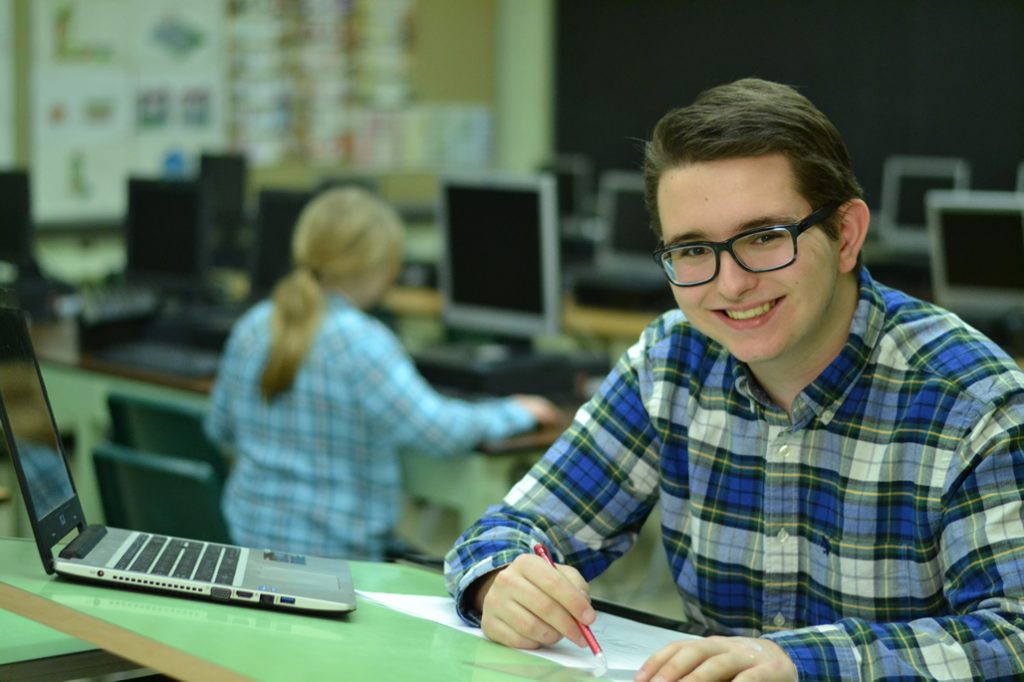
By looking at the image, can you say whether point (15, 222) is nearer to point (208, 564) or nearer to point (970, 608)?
point (208, 564)

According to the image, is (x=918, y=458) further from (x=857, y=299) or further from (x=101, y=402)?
(x=101, y=402)

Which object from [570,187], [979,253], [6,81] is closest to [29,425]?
[979,253]

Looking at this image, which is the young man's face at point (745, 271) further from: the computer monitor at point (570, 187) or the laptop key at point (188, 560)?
the computer monitor at point (570, 187)

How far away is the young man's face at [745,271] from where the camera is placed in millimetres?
1399

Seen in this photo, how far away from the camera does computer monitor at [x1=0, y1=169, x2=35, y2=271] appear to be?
5.05m

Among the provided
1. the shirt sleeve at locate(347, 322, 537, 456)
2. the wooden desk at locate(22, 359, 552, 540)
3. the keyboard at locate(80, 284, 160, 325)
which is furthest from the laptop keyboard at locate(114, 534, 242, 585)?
the keyboard at locate(80, 284, 160, 325)

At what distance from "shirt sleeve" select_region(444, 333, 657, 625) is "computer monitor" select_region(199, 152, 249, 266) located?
4.15 meters

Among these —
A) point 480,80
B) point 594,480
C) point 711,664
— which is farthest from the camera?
point 480,80

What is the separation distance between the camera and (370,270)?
122 inches

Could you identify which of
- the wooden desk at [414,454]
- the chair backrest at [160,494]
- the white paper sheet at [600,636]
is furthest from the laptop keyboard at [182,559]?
the wooden desk at [414,454]

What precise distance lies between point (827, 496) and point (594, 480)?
0.29 m

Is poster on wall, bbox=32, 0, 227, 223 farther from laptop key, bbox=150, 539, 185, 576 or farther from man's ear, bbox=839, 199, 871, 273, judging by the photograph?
man's ear, bbox=839, 199, 871, 273

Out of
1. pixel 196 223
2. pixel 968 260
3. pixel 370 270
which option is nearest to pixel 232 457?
pixel 196 223

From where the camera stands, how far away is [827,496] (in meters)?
1.48
